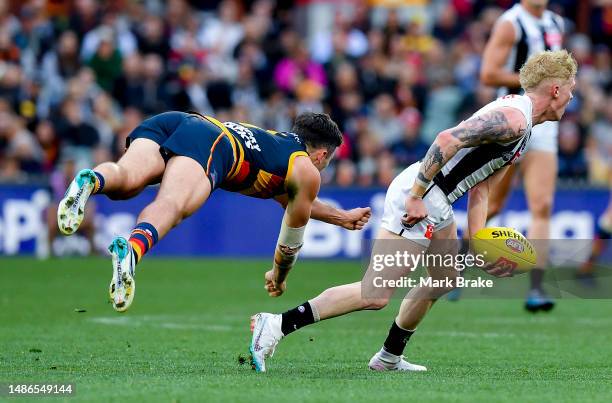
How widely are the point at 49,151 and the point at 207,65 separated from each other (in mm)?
3271

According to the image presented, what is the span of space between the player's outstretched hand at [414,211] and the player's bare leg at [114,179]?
5.76 ft

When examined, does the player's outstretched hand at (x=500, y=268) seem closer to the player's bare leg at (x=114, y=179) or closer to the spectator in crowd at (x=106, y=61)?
the player's bare leg at (x=114, y=179)

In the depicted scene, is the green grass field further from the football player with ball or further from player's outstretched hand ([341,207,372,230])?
player's outstretched hand ([341,207,372,230])

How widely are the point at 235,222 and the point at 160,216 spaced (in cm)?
1104

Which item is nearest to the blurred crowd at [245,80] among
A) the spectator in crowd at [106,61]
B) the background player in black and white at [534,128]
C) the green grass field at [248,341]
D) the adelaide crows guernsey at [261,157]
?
the spectator in crowd at [106,61]

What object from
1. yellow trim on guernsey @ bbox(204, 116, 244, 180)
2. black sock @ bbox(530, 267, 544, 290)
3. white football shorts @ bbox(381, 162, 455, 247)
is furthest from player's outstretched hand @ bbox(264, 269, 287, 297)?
black sock @ bbox(530, 267, 544, 290)

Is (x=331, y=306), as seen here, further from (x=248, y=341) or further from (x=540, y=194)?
(x=540, y=194)

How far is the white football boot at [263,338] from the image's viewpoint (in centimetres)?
765

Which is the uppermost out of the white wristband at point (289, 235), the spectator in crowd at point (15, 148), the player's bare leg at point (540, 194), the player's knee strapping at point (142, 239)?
the spectator in crowd at point (15, 148)

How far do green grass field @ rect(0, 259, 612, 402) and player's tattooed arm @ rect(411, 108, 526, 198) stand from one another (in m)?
1.23

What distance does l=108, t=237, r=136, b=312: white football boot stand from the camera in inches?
273

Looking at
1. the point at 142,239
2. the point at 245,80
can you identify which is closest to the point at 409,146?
the point at 245,80

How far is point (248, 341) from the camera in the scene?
9.64m

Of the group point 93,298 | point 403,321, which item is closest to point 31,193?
point 93,298
